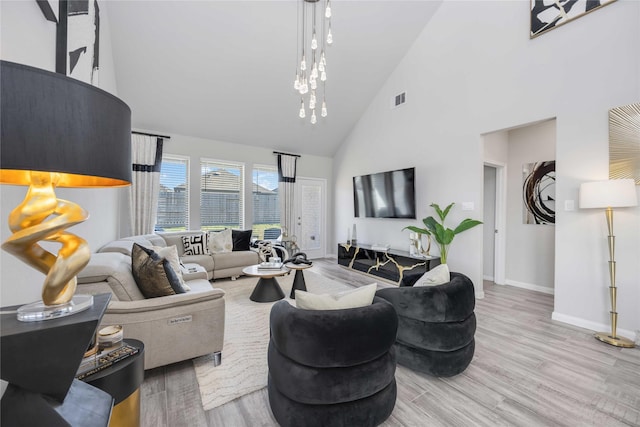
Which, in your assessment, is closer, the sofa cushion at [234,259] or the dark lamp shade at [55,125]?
the dark lamp shade at [55,125]

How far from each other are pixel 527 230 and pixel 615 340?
2024 millimetres

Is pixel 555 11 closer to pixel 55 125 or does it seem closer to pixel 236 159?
pixel 55 125

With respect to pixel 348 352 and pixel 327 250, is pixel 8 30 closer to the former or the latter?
pixel 348 352

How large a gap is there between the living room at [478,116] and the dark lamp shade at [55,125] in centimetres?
68

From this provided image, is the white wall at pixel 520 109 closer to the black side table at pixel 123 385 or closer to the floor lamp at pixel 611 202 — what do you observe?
the floor lamp at pixel 611 202

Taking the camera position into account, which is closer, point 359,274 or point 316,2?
point 316,2

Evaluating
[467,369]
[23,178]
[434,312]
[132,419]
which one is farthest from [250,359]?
[23,178]

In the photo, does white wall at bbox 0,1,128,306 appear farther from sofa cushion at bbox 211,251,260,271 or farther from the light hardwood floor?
sofa cushion at bbox 211,251,260,271

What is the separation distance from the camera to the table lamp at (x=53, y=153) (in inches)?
23.3

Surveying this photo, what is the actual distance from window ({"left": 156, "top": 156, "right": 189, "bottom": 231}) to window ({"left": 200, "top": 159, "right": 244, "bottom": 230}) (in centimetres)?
29

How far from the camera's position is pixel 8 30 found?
998 millimetres

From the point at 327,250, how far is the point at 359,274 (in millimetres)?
1926

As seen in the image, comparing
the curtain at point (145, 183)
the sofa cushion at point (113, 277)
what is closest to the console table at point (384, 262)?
the sofa cushion at point (113, 277)

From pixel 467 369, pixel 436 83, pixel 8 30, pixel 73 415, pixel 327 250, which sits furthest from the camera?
pixel 327 250
